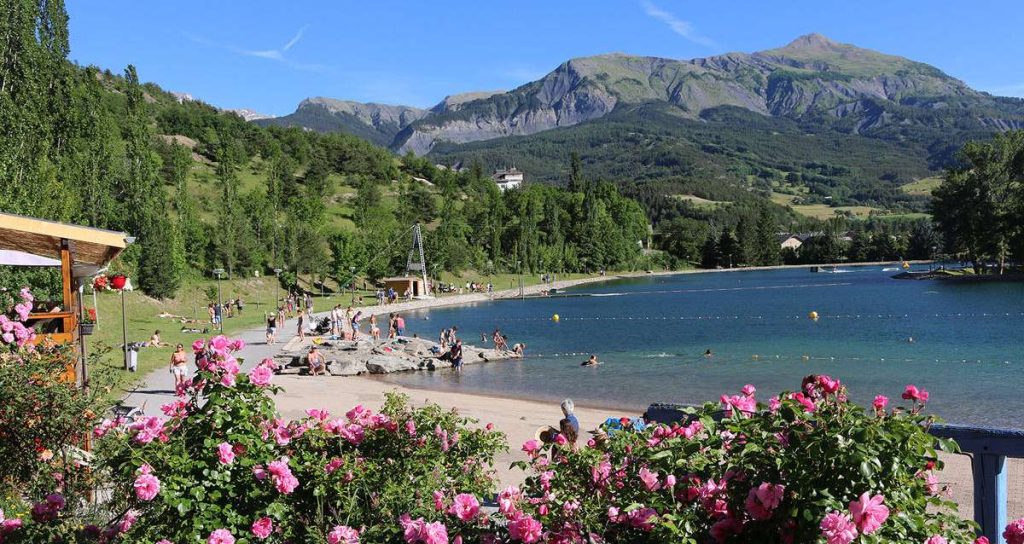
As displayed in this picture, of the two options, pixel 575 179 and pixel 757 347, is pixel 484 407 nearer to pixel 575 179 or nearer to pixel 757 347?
pixel 757 347

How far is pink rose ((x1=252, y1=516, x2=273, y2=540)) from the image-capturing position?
416cm

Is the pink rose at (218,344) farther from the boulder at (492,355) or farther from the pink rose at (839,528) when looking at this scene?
the boulder at (492,355)

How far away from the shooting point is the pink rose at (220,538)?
3.93 meters

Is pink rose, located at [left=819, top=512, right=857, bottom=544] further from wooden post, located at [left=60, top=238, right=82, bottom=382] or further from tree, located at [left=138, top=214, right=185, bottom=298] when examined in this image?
tree, located at [left=138, top=214, right=185, bottom=298]

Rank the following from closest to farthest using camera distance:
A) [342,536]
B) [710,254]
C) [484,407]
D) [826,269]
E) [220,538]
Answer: [220,538] < [342,536] < [484,407] < [826,269] < [710,254]

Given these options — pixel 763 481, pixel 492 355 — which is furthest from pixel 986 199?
pixel 763 481

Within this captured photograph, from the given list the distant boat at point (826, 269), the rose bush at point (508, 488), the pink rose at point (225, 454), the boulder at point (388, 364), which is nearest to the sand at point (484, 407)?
the boulder at point (388, 364)

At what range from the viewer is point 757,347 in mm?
36875

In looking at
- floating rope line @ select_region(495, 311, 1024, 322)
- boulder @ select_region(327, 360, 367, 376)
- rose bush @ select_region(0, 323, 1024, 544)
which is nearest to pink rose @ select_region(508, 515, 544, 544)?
rose bush @ select_region(0, 323, 1024, 544)

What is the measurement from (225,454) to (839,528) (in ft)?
10.1

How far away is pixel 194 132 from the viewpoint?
108750 mm

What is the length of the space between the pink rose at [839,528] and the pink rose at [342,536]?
241cm

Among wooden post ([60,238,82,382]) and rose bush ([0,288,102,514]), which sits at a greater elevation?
wooden post ([60,238,82,382])

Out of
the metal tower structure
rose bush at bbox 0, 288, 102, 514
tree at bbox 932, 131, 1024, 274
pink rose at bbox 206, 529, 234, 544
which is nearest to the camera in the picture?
pink rose at bbox 206, 529, 234, 544
